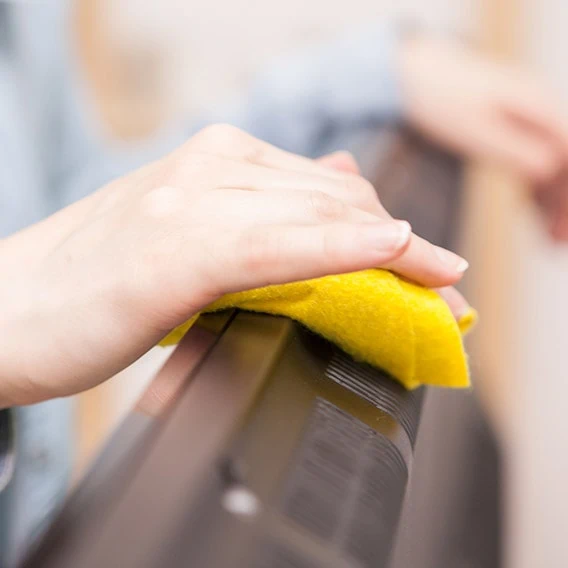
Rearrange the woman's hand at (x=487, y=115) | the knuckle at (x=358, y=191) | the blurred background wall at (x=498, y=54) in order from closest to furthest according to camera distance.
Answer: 1. the knuckle at (x=358, y=191)
2. the woman's hand at (x=487, y=115)
3. the blurred background wall at (x=498, y=54)

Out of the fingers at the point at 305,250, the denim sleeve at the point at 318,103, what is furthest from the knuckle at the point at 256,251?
the denim sleeve at the point at 318,103

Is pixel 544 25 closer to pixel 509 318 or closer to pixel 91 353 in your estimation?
pixel 509 318

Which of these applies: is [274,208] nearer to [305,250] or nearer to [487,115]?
[305,250]

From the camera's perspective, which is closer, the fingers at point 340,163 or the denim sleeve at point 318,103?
the fingers at point 340,163

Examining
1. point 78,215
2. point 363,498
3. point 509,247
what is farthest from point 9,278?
point 509,247

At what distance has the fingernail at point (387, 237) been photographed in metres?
0.19

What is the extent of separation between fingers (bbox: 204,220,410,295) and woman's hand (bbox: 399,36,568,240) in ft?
1.17

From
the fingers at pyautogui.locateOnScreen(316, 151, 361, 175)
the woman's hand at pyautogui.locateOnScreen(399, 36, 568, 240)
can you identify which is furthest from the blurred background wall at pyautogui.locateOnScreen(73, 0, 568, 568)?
the fingers at pyautogui.locateOnScreen(316, 151, 361, 175)

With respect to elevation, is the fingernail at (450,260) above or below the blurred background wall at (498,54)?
above

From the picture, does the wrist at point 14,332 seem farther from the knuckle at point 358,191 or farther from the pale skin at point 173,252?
the knuckle at point 358,191

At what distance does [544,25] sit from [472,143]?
478 millimetres

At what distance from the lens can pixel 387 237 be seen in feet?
0.62

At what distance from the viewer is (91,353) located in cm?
21

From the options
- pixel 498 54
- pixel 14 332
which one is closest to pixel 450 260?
pixel 14 332
